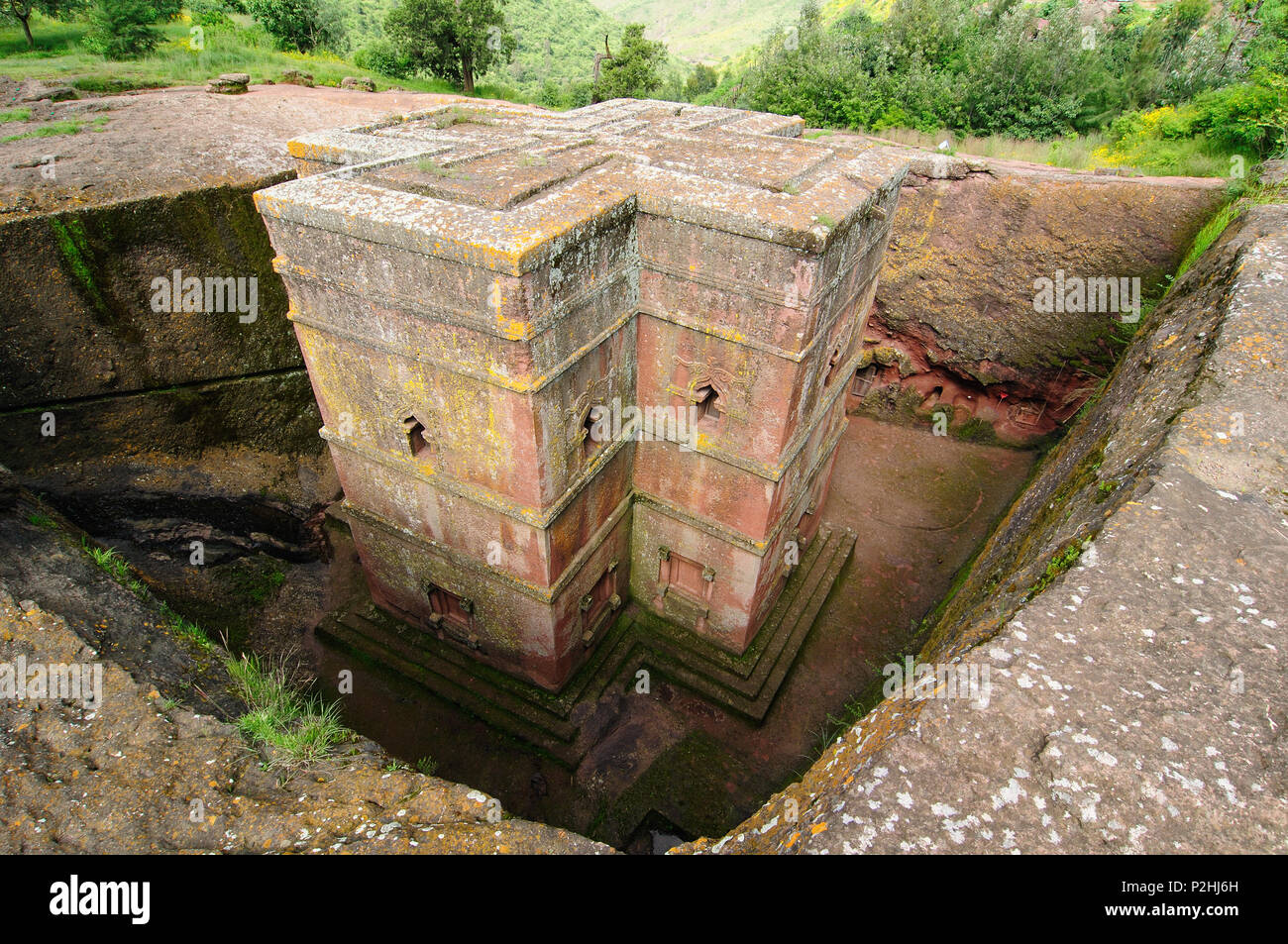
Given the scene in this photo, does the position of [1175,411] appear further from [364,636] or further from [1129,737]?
[364,636]

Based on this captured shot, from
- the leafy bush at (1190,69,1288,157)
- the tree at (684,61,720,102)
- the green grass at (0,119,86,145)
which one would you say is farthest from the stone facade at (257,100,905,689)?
the tree at (684,61,720,102)

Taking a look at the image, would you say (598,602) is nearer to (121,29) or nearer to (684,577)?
(684,577)

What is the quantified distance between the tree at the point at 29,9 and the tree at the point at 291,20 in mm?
5178

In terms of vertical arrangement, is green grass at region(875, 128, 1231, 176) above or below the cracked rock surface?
above

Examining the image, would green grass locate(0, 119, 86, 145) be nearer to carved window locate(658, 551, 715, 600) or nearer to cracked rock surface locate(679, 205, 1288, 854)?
carved window locate(658, 551, 715, 600)

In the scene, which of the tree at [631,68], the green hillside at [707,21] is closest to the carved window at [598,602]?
the tree at [631,68]

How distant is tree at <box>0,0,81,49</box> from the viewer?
16656 mm

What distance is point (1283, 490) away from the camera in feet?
16.0

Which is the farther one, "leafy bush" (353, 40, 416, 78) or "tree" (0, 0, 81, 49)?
"leafy bush" (353, 40, 416, 78)

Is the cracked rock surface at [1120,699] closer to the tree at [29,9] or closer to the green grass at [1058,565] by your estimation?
the green grass at [1058,565]

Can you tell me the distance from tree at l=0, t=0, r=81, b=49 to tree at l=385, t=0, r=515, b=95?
27.4ft

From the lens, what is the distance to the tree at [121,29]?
57.3ft

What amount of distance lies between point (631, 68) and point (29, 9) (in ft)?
61.7

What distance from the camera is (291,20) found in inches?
864
